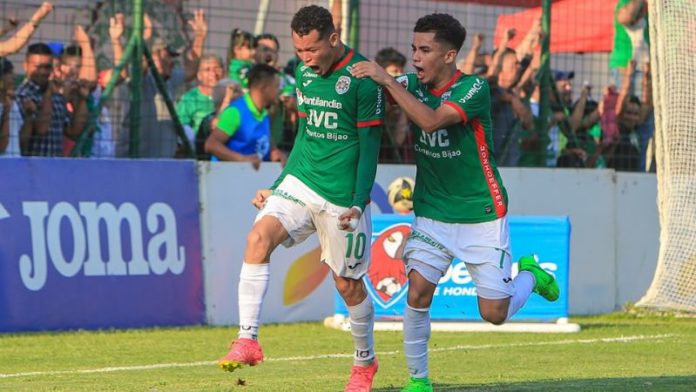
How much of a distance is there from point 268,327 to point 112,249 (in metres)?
1.76

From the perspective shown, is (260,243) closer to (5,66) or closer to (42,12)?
(5,66)

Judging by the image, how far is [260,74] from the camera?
13.8 metres

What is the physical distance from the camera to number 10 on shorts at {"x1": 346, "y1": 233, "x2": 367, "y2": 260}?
8.40 metres

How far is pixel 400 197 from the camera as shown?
14258 mm

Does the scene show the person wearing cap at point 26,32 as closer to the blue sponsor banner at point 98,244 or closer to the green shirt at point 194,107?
the blue sponsor banner at point 98,244

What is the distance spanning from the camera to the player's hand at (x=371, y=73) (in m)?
8.14

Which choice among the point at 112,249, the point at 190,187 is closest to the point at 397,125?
the point at 190,187

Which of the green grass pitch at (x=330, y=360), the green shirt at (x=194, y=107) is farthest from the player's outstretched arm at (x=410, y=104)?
the green shirt at (x=194, y=107)

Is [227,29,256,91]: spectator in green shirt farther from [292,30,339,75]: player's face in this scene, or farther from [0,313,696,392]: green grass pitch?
[292,30,339,75]: player's face

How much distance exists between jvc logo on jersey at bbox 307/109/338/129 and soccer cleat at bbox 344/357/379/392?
148 centimetres

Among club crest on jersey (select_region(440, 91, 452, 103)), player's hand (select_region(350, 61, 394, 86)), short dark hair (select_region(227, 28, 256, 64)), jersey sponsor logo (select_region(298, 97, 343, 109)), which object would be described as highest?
short dark hair (select_region(227, 28, 256, 64))

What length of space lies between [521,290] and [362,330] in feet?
3.67

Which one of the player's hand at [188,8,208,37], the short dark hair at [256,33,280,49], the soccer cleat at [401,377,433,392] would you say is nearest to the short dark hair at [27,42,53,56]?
the player's hand at [188,8,208,37]

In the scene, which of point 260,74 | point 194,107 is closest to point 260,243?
point 260,74
